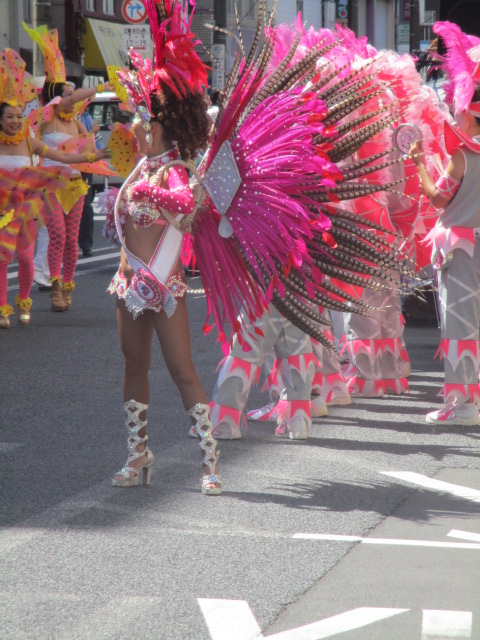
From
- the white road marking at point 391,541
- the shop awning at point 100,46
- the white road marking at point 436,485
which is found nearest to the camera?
the white road marking at point 391,541

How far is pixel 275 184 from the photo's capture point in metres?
4.85

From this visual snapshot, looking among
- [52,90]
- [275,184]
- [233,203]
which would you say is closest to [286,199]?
[275,184]

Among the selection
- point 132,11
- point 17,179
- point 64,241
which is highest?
point 132,11

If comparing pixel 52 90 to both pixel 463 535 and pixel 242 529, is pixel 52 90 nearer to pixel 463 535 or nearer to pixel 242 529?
pixel 242 529

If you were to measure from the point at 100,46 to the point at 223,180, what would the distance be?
29.5 meters

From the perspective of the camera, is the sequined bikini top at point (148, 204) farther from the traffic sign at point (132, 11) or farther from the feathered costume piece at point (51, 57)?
the traffic sign at point (132, 11)

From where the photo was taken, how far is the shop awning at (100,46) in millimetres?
33188

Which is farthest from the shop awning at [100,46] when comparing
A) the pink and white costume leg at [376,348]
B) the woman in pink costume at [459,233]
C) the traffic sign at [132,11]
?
the woman in pink costume at [459,233]

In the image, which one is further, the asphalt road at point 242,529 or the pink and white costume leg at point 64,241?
the pink and white costume leg at point 64,241

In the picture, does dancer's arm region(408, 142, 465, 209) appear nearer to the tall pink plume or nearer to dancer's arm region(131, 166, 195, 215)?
the tall pink plume

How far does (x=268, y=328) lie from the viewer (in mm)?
6262

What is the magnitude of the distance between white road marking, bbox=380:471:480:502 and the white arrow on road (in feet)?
4.86

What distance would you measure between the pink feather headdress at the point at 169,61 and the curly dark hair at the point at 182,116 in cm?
3

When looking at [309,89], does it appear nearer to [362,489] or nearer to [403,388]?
[362,489]
